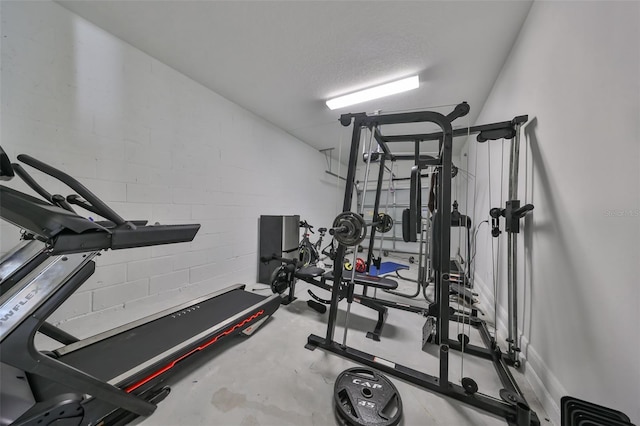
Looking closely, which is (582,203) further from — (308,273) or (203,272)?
(203,272)

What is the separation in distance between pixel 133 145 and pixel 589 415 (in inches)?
142

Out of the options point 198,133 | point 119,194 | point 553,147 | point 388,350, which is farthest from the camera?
point 198,133

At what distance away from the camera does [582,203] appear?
113 cm

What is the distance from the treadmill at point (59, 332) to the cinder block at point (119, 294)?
2.30ft

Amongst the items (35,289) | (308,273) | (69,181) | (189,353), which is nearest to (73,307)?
(189,353)

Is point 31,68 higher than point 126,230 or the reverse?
higher

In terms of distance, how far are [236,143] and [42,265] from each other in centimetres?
272

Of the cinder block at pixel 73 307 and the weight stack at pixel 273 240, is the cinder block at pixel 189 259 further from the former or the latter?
the weight stack at pixel 273 240

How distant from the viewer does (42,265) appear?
0.91 metres

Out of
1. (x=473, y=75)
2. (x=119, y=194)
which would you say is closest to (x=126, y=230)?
(x=119, y=194)

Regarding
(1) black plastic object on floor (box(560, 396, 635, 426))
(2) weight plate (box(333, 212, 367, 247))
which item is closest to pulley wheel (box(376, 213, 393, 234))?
(2) weight plate (box(333, 212, 367, 247))

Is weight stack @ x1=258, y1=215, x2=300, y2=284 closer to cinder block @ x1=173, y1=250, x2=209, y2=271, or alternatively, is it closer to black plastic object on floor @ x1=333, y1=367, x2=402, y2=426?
cinder block @ x1=173, y1=250, x2=209, y2=271

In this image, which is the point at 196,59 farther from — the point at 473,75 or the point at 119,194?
the point at 473,75

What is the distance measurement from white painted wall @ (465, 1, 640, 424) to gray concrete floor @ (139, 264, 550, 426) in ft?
1.65
